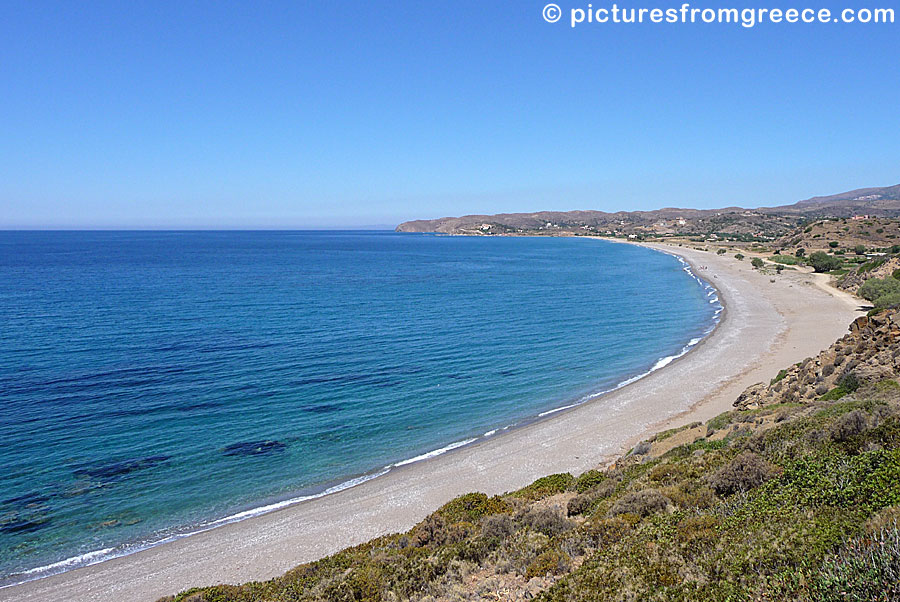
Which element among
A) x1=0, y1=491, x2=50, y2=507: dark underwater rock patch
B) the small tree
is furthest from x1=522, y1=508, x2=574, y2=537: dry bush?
the small tree

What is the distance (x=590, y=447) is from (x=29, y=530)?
1782cm

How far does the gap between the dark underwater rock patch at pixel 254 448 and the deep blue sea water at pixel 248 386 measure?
0.08 meters

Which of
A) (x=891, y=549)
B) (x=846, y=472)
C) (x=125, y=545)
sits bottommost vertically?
(x=125, y=545)

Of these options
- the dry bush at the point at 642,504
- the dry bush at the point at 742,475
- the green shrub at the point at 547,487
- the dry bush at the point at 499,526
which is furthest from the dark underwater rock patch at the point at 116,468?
the dry bush at the point at 742,475

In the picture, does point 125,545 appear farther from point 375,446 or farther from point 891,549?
point 891,549

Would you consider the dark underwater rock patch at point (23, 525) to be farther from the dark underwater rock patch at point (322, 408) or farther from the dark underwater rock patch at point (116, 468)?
the dark underwater rock patch at point (322, 408)

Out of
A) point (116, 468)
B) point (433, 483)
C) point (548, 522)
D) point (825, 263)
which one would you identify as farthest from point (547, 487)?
point (825, 263)

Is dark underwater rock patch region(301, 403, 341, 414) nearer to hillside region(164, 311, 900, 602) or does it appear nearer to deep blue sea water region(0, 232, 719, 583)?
deep blue sea water region(0, 232, 719, 583)

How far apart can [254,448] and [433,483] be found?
7262mm

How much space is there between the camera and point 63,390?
2606 cm

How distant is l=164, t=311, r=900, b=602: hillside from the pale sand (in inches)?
133

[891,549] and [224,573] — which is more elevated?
[891,549]

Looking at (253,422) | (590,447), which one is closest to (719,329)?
(590,447)

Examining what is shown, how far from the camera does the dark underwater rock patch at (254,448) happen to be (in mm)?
20125
